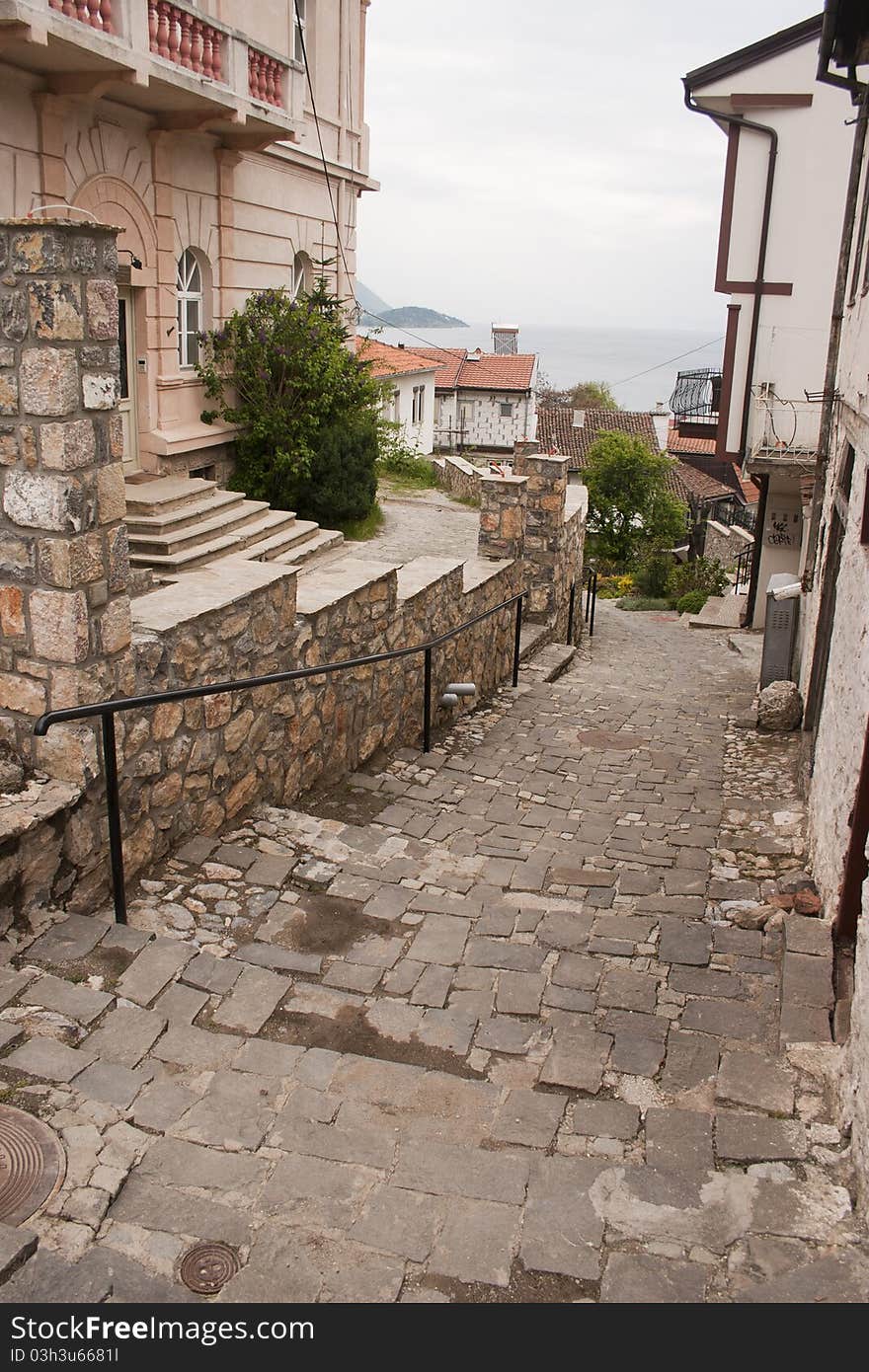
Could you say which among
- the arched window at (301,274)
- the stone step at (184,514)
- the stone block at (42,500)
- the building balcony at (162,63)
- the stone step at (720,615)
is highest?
the building balcony at (162,63)

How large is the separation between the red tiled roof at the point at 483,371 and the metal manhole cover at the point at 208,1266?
47.0 m

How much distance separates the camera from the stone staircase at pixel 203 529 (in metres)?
9.85

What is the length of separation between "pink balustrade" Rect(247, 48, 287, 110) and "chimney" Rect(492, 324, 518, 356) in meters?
47.0

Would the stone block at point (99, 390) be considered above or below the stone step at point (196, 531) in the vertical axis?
above

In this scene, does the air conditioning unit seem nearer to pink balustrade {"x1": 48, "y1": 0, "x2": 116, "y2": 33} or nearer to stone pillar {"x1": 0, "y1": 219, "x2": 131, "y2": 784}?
stone pillar {"x1": 0, "y1": 219, "x2": 131, "y2": 784}

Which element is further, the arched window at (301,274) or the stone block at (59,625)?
the arched window at (301,274)

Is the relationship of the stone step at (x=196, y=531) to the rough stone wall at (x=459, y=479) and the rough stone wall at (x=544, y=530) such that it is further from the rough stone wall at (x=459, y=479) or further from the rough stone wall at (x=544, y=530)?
the rough stone wall at (x=459, y=479)

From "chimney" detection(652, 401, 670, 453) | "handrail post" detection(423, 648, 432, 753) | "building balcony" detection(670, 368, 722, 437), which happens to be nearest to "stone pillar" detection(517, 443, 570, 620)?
"building balcony" detection(670, 368, 722, 437)

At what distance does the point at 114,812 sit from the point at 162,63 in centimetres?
877

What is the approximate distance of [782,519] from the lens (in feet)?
55.8

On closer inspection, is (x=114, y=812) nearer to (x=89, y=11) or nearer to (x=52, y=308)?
(x=52, y=308)

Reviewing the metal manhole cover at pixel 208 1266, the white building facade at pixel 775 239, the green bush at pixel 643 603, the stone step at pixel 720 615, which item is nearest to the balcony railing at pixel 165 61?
the white building facade at pixel 775 239

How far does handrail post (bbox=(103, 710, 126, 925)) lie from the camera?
4.31 metres
